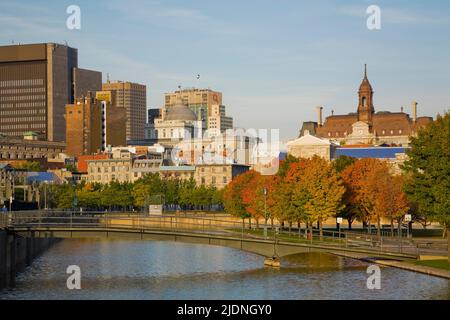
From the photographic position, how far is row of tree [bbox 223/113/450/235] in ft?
295

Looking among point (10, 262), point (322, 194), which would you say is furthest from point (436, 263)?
point (10, 262)

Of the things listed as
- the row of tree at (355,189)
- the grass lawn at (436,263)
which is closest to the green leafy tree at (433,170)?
the row of tree at (355,189)

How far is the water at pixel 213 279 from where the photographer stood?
72875mm

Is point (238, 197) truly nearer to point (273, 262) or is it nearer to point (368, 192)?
point (368, 192)

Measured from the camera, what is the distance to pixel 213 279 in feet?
274

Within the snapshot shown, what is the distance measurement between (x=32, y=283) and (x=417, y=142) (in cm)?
3748

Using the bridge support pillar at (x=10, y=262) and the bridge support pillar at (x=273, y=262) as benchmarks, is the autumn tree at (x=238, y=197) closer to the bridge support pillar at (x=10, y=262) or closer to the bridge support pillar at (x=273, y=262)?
the bridge support pillar at (x=273, y=262)

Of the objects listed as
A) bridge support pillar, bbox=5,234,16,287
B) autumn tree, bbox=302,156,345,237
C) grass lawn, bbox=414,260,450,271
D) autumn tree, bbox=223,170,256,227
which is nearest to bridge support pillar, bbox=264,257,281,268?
grass lawn, bbox=414,260,450,271

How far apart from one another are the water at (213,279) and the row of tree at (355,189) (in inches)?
346

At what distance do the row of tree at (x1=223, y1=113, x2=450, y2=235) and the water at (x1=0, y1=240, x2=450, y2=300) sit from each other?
8780 mm

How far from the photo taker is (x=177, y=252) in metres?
121
